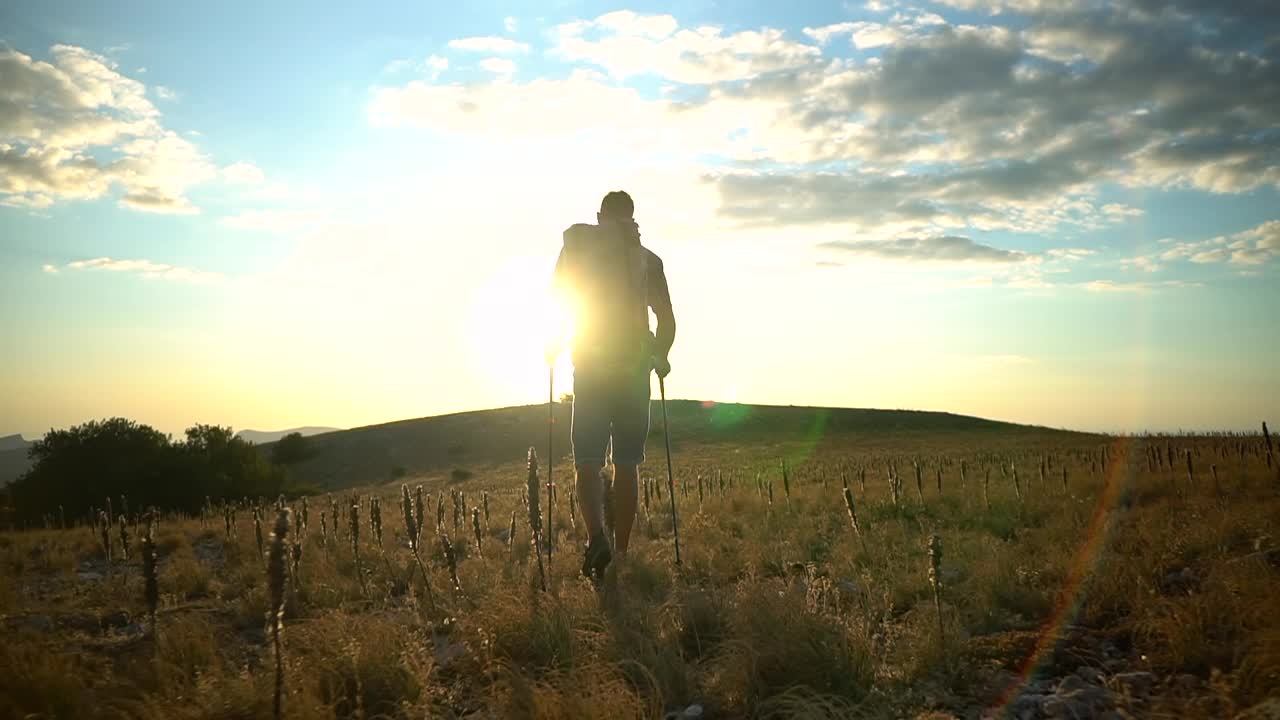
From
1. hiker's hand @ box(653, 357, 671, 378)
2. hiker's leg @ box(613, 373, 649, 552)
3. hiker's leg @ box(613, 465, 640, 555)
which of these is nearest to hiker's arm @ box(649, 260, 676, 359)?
→ hiker's hand @ box(653, 357, 671, 378)

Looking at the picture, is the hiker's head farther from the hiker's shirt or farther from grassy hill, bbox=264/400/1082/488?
grassy hill, bbox=264/400/1082/488

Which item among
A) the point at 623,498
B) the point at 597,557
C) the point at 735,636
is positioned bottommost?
the point at 735,636

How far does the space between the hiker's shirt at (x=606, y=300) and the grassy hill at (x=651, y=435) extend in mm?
36084

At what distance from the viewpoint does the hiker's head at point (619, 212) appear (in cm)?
553

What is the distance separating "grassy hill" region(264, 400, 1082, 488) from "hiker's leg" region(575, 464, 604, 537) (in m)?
36.2

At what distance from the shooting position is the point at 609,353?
17.6 ft

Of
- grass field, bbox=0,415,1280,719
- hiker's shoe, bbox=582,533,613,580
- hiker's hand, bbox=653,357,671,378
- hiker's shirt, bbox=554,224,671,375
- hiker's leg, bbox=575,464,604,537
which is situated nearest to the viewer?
grass field, bbox=0,415,1280,719

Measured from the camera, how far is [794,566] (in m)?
5.93

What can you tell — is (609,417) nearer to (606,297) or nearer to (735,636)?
(606,297)

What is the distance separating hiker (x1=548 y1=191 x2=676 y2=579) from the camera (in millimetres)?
5309

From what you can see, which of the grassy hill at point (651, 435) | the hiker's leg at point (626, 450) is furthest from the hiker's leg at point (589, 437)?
the grassy hill at point (651, 435)

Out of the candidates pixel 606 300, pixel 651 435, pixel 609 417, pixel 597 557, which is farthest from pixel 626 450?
pixel 651 435

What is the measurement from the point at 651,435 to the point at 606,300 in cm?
5424

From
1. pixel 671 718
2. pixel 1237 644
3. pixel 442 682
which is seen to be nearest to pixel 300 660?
pixel 442 682
